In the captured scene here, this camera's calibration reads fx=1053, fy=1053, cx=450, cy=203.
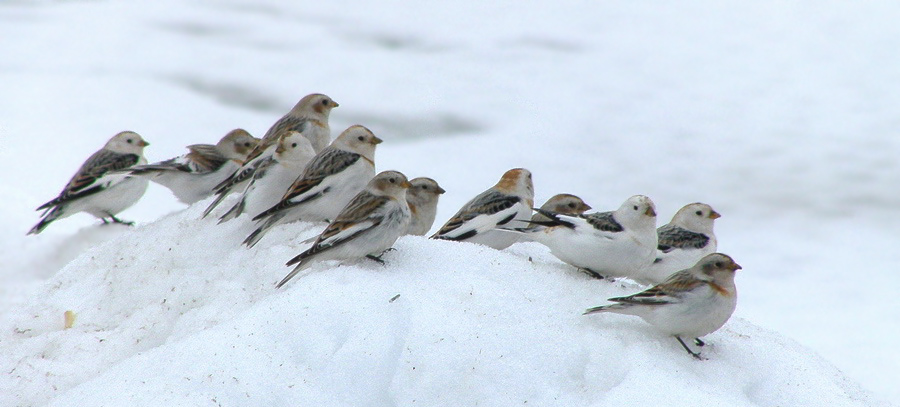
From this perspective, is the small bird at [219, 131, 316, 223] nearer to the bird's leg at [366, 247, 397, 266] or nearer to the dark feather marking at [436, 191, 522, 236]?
the dark feather marking at [436, 191, 522, 236]

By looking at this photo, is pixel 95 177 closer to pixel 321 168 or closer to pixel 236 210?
pixel 236 210

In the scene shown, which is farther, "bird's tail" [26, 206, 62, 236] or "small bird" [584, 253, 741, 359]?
"bird's tail" [26, 206, 62, 236]

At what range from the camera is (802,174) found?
1188 centimetres

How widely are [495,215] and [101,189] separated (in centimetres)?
326

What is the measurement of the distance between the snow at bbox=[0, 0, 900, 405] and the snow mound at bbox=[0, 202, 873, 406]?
1 centimetres

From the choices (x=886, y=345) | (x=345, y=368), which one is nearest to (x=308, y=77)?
(x=886, y=345)

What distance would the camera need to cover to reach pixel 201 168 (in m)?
7.20

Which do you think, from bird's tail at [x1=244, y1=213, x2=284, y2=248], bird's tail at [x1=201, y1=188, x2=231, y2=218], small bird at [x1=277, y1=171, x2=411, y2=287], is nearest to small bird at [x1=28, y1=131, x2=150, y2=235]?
bird's tail at [x1=201, y1=188, x2=231, y2=218]

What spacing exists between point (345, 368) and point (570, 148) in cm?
846

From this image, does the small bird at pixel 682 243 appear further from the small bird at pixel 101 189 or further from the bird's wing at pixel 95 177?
the bird's wing at pixel 95 177

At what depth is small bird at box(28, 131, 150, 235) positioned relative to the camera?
309 inches

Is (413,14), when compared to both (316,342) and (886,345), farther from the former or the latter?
(316,342)

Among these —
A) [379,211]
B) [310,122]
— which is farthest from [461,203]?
[379,211]

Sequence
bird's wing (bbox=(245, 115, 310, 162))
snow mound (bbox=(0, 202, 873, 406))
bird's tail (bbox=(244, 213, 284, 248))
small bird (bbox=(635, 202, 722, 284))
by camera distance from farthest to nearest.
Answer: bird's wing (bbox=(245, 115, 310, 162))
small bird (bbox=(635, 202, 722, 284))
bird's tail (bbox=(244, 213, 284, 248))
snow mound (bbox=(0, 202, 873, 406))
